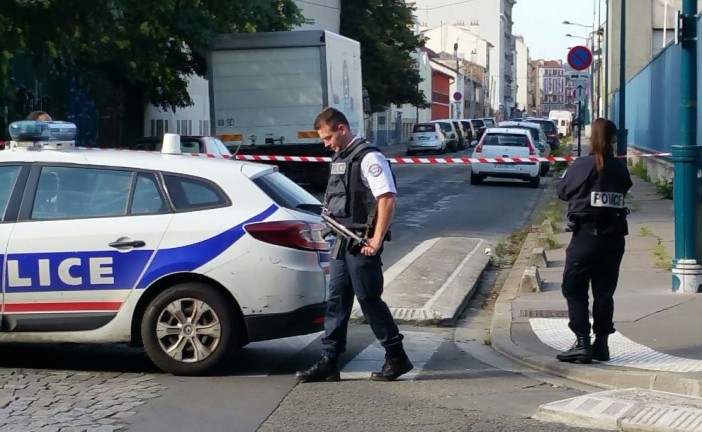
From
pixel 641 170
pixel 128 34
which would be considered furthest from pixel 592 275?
pixel 641 170

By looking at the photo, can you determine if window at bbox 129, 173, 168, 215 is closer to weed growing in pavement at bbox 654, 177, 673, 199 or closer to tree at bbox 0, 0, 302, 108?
tree at bbox 0, 0, 302, 108

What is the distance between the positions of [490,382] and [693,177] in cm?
440

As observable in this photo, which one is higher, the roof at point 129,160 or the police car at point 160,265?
A: the roof at point 129,160

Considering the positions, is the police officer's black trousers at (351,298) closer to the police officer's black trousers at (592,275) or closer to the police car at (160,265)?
the police car at (160,265)

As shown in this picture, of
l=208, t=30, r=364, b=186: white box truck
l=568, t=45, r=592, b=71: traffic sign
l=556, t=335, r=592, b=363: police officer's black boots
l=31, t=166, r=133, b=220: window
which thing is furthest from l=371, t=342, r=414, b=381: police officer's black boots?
l=568, t=45, r=592, b=71: traffic sign

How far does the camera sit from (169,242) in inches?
296

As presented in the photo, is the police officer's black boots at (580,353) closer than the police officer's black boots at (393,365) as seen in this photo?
No

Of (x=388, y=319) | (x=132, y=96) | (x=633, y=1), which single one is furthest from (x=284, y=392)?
(x=633, y=1)

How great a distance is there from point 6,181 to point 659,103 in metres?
24.0

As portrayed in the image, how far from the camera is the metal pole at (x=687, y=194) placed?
10984mm

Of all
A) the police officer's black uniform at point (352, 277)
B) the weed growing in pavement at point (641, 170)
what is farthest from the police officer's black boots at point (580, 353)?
the weed growing in pavement at point (641, 170)

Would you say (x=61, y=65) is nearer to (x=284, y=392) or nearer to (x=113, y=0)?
(x=113, y=0)

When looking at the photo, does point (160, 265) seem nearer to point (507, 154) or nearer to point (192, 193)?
point (192, 193)

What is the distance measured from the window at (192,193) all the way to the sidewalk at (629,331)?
2.53 m
